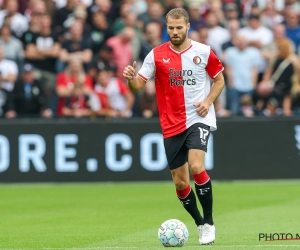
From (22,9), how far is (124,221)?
984cm

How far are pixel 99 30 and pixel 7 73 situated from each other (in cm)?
267

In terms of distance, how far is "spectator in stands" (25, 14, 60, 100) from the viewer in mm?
18808

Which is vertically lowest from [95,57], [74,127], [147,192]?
[147,192]

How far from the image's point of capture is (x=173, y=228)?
8586 millimetres

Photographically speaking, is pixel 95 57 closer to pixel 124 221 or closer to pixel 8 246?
pixel 124 221

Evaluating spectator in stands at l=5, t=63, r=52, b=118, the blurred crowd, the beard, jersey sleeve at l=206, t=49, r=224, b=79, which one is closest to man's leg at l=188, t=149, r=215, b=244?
jersey sleeve at l=206, t=49, r=224, b=79

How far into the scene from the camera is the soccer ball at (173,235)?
8.54 metres

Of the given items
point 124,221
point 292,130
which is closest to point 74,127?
point 292,130

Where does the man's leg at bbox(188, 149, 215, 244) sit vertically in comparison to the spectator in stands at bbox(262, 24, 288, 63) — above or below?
below

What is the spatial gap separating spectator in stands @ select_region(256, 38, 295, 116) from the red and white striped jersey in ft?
29.7

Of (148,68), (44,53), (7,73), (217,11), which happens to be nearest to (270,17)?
(217,11)

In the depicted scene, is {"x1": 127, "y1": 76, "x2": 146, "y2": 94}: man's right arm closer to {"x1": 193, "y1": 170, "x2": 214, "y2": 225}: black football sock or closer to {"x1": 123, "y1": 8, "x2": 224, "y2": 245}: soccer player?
{"x1": 123, "y1": 8, "x2": 224, "y2": 245}: soccer player

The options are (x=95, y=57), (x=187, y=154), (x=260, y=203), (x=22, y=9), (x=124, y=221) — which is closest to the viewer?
(x=187, y=154)

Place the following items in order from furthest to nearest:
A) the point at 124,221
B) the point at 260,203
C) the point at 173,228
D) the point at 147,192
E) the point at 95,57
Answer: the point at 95,57, the point at 147,192, the point at 260,203, the point at 124,221, the point at 173,228
